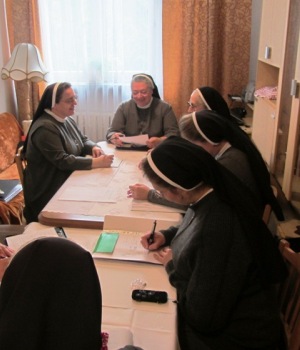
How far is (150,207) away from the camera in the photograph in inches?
74.7

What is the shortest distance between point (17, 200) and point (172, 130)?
1294 millimetres

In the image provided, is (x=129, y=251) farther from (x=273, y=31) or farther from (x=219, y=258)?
(x=273, y=31)

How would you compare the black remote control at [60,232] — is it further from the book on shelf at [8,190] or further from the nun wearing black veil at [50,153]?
the book on shelf at [8,190]

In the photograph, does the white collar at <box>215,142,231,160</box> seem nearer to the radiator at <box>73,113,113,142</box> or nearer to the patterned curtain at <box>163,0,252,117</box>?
the patterned curtain at <box>163,0,252,117</box>

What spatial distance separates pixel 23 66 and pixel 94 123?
997 mm

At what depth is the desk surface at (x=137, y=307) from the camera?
113cm

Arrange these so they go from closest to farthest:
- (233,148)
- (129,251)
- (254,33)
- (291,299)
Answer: (291,299) < (129,251) < (233,148) < (254,33)

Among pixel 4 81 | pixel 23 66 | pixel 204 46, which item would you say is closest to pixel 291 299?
pixel 204 46

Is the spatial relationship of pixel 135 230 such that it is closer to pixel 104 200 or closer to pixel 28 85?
pixel 104 200

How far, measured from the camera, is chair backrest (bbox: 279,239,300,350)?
1.27 meters

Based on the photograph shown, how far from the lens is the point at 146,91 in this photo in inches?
119

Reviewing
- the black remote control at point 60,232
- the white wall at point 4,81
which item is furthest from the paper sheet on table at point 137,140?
the white wall at point 4,81

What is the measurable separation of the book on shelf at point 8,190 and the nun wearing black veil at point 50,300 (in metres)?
2.09

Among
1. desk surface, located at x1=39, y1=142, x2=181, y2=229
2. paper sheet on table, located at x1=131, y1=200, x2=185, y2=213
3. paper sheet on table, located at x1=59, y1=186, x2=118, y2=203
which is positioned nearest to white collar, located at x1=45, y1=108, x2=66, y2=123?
desk surface, located at x1=39, y1=142, x2=181, y2=229
